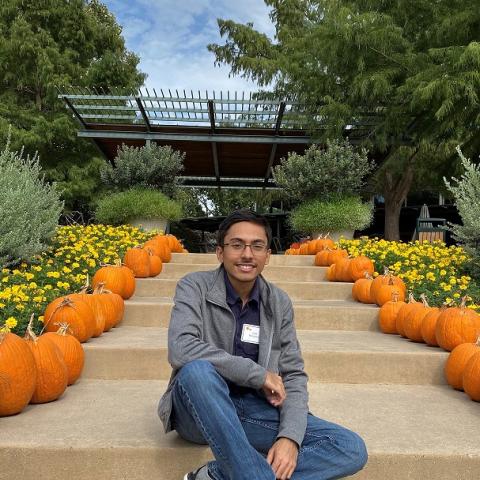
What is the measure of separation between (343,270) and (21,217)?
8.91 feet

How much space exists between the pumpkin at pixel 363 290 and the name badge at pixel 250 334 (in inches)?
93.5

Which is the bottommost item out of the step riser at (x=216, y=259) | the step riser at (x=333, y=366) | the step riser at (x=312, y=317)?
the step riser at (x=333, y=366)

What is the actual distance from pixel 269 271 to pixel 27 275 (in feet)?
7.01

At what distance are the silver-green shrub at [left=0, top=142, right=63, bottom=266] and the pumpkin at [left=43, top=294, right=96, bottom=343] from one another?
40.0 inches

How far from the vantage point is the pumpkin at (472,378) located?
2.26m

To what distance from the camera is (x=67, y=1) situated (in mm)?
13109

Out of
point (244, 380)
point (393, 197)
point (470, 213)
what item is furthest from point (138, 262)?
point (393, 197)

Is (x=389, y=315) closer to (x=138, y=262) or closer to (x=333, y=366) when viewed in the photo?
(x=333, y=366)

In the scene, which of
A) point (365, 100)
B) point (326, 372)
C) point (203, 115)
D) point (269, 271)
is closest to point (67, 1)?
point (203, 115)

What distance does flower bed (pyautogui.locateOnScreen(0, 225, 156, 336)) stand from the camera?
2852mm

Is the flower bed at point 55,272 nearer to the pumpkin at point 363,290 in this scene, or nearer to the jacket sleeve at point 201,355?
the jacket sleeve at point 201,355

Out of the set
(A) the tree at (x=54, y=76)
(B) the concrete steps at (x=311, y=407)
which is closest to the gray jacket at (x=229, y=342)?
(B) the concrete steps at (x=311, y=407)

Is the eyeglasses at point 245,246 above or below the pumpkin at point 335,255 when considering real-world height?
above

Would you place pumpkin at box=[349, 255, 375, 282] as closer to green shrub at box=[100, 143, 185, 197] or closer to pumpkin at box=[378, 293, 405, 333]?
pumpkin at box=[378, 293, 405, 333]
